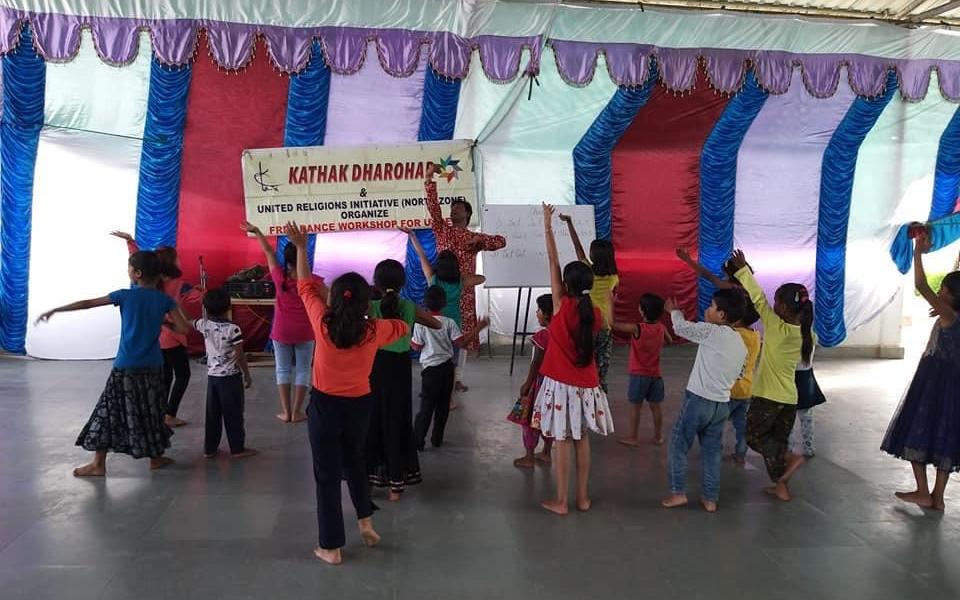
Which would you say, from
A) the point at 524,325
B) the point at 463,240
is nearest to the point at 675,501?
the point at 463,240

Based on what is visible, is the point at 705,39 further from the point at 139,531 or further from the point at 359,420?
the point at 139,531

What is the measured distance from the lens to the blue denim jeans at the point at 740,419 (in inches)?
157

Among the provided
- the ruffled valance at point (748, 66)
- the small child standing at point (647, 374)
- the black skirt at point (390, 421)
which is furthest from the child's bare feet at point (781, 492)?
the ruffled valance at point (748, 66)

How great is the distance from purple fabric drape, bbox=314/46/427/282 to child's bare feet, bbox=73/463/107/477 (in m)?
3.14

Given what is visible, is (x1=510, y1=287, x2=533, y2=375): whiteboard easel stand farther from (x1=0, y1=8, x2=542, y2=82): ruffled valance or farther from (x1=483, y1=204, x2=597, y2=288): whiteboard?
(x1=0, y1=8, x2=542, y2=82): ruffled valance

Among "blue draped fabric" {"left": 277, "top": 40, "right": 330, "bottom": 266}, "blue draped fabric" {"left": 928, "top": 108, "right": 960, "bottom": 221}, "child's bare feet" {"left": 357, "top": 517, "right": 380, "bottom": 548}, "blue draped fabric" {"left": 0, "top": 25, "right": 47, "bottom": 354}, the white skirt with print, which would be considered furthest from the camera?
"blue draped fabric" {"left": 928, "top": 108, "right": 960, "bottom": 221}

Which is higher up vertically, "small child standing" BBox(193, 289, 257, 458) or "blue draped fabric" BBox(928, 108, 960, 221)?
"blue draped fabric" BBox(928, 108, 960, 221)

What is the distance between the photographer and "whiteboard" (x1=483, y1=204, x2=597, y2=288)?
5.98 m

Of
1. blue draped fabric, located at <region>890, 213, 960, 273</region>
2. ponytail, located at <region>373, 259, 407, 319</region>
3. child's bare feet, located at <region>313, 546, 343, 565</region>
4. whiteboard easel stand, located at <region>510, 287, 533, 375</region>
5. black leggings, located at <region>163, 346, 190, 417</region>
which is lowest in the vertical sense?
child's bare feet, located at <region>313, 546, 343, 565</region>

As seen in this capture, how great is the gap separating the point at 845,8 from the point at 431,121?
146 inches

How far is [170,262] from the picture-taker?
4148mm

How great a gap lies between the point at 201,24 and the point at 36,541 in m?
4.07

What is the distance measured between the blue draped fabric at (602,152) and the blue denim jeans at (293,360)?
2.95 m

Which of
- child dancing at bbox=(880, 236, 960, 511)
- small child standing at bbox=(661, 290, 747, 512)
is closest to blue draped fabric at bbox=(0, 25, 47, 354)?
small child standing at bbox=(661, 290, 747, 512)
